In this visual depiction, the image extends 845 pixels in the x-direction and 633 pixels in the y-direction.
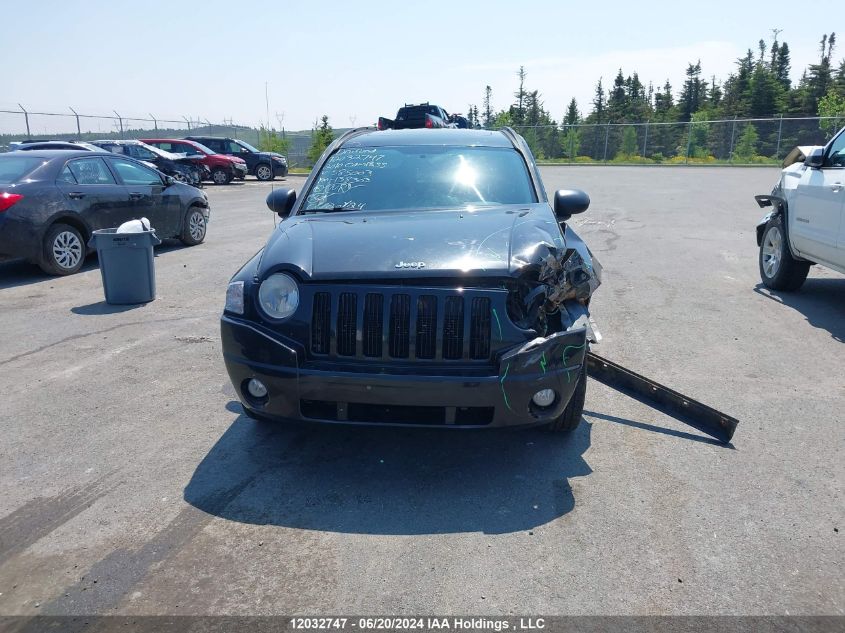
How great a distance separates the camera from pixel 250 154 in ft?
103

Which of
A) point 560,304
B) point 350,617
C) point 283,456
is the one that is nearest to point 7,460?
point 283,456

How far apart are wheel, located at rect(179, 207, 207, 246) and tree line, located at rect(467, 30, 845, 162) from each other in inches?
984

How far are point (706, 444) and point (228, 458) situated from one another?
2907 millimetres

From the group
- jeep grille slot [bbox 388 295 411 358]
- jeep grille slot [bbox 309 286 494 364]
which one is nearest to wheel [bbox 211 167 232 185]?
jeep grille slot [bbox 309 286 494 364]

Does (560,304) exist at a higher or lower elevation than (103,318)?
higher

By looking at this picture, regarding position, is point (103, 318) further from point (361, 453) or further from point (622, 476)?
point (622, 476)

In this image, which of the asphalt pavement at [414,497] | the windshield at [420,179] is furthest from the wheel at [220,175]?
the windshield at [420,179]

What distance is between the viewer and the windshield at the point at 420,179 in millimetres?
5105

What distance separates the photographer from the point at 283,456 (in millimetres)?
4270

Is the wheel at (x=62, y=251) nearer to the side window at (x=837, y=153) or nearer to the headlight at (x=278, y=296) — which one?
the headlight at (x=278, y=296)

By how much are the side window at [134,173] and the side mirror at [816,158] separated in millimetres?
9269

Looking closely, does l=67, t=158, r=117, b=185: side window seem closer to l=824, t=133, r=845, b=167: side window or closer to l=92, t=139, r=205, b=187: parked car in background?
l=824, t=133, r=845, b=167: side window

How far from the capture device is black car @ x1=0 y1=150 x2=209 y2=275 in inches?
365

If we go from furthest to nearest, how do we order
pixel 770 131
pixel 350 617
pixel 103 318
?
pixel 770 131 → pixel 103 318 → pixel 350 617
